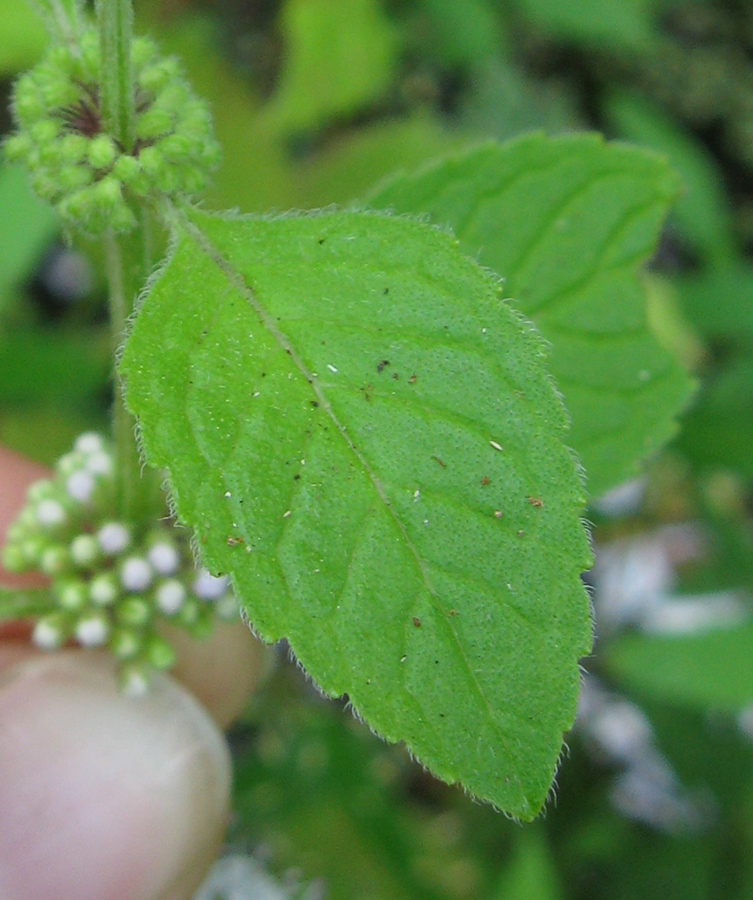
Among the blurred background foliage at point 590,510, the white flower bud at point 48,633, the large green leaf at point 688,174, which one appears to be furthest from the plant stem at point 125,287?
the large green leaf at point 688,174

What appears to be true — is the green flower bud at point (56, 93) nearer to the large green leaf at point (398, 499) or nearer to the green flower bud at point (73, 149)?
the green flower bud at point (73, 149)

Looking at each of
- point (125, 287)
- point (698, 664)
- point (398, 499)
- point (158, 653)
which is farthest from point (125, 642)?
point (698, 664)

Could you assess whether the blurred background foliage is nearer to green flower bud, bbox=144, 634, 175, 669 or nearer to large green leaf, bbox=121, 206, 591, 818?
green flower bud, bbox=144, 634, 175, 669

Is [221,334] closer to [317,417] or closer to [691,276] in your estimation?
[317,417]

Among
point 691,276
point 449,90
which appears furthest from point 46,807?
point 449,90

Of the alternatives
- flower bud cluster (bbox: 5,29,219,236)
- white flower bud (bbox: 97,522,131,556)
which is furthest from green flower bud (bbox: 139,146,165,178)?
white flower bud (bbox: 97,522,131,556)

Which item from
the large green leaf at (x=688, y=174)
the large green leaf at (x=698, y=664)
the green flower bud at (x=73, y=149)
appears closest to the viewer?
the green flower bud at (x=73, y=149)

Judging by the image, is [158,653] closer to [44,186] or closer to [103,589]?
[103,589]
